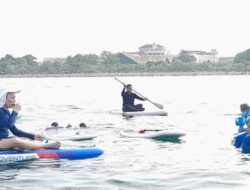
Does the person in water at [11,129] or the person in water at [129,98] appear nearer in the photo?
the person in water at [11,129]

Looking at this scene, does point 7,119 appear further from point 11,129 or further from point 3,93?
point 3,93

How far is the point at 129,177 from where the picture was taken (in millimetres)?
13484

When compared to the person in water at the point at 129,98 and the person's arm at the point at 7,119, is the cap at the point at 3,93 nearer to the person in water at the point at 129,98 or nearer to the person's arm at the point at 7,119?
the person's arm at the point at 7,119

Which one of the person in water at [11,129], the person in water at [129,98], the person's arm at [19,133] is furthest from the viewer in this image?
the person in water at [129,98]

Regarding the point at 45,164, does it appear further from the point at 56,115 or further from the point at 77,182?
the point at 56,115

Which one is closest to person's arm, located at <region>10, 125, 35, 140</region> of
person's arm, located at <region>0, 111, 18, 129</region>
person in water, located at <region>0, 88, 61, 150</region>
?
person in water, located at <region>0, 88, 61, 150</region>

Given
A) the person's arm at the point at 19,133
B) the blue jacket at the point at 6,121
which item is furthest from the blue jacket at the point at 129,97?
the blue jacket at the point at 6,121

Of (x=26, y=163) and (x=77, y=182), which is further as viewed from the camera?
(x=26, y=163)

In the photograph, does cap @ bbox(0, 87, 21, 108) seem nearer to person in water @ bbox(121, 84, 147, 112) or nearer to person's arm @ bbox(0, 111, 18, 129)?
person's arm @ bbox(0, 111, 18, 129)

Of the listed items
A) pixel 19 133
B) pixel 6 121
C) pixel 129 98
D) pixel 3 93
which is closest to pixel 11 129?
pixel 19 133

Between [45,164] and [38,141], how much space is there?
3.21ft

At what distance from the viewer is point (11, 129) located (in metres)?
15.1

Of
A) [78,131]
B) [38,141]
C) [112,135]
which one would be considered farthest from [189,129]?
[38,141]

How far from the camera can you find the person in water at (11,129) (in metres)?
14.5
